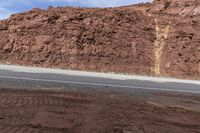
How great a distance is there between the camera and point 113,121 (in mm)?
8703

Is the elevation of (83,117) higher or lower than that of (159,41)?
lower

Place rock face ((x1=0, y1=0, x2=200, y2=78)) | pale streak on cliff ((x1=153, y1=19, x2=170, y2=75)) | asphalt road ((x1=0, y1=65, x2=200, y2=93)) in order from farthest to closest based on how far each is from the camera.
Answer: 1. pale streak on cliff ((x1=153, y1=19, x2=170, y2=75))
2. rock face ((x1=0, y1=0, x2=200, y2=78))
3. asphalt road ((x1=0, y1=65, x2=200, y2=93))

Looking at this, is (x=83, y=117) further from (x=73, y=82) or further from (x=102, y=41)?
(x=102, y=41)

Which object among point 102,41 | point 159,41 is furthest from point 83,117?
point 159,41

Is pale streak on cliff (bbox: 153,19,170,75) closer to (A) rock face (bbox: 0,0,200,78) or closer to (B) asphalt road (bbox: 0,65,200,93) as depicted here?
(A) rock face (bbox: 0,0,200,78)

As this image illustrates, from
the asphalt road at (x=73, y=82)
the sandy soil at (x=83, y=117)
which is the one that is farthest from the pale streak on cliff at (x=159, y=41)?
the sandy soil at (x=83, y=117)

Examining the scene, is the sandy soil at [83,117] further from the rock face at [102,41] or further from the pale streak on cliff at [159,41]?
the pale streak on cliff at [159,41]

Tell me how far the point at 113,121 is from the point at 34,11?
3710cm

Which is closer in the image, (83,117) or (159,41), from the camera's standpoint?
(83,117)

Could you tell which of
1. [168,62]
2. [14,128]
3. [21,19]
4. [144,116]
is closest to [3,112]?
[14,128]

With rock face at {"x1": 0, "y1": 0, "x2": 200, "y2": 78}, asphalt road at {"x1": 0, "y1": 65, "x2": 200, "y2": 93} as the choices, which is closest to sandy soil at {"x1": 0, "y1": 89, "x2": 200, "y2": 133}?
asphalt road at {"x1": 0, "y1": 65, "x2": 200, "y2": 93}

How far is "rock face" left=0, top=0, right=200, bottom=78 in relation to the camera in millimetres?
38281

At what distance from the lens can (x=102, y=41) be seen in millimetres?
40969

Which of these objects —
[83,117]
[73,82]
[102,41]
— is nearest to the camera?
[83,117]
